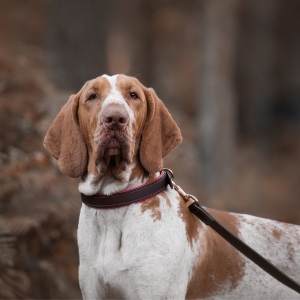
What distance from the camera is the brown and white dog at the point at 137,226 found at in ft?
7.02

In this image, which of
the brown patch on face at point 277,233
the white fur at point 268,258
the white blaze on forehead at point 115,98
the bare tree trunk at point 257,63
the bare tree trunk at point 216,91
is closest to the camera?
the white blaze on forehead at point 115,98

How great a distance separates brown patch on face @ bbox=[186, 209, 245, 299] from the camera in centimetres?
239

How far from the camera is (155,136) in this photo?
2.44 meters

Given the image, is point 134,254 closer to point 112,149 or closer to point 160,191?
point 160,191

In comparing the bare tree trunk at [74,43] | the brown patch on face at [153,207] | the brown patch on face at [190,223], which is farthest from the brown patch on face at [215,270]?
the bare tree trunk at [74,43]

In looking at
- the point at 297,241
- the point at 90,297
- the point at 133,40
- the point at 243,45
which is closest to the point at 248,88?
the point at 243,45

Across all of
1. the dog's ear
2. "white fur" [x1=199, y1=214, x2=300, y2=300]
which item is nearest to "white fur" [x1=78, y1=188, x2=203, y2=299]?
the dog's ear

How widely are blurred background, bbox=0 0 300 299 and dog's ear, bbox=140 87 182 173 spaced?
239 cm

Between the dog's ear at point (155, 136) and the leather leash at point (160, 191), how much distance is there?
130 mm

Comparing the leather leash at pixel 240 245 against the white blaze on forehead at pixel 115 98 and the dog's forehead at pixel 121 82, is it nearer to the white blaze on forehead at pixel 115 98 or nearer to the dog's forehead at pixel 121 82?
the white blaze on forehead at pixel 115 98

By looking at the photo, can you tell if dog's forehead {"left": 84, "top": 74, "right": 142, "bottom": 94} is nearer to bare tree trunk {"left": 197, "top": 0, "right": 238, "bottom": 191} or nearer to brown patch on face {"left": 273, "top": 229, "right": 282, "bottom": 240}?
brown patch on face {"left": 273, "top": 229, "right": 282, "bottom": 240}

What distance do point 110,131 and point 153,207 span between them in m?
0.58

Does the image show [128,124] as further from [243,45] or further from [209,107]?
[243,45]

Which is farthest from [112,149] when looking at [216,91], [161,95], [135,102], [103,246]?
[161,95]
